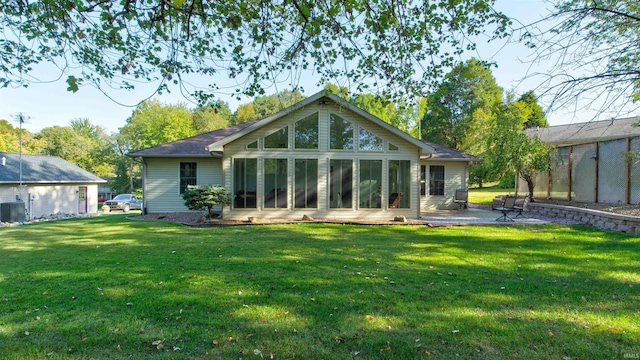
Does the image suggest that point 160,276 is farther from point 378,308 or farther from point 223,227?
point 223,227

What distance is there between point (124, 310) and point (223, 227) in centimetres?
714

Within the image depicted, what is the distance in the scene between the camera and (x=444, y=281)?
4625mm

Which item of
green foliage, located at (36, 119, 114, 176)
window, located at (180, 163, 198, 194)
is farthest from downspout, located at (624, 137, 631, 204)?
green foliage, located at (36, 119, 114, 176)

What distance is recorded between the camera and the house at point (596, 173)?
1054 centimetres

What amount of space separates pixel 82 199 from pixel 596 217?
109 ft

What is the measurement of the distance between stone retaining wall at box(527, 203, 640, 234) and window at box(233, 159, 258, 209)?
454 inches

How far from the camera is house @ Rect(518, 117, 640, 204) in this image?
10.5 m

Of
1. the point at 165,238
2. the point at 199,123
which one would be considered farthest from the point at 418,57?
the point at 199,123

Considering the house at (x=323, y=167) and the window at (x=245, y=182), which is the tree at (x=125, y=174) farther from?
the house at (x=323, y=167)

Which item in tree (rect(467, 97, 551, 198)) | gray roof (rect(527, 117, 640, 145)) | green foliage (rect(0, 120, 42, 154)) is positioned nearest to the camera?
tree (rect(467, 97, 551, 198))

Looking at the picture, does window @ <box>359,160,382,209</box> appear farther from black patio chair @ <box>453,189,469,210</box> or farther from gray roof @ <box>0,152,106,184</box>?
gray roof @ <box>0,152,106,184</box>

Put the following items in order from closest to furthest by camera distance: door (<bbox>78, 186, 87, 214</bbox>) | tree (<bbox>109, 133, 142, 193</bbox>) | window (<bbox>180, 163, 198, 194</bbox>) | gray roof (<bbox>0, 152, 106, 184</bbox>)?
1. window (<bbox>180, 163, 198, 194</bbox>)
2. gray roof (<bbox>0, 152, 106, 184</bbox>)
3. door (<bbox>78, 186, 87, 214</bbox>)
4. tree (<bbox>109, 133, 142, 193</bbox>)

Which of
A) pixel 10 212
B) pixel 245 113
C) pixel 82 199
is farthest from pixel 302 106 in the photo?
pixel 245 113

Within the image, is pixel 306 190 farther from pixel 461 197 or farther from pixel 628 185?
pixel 628 185
